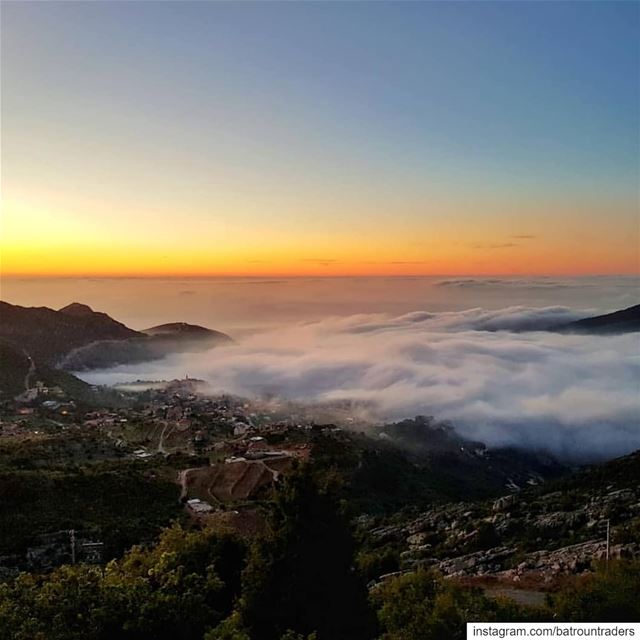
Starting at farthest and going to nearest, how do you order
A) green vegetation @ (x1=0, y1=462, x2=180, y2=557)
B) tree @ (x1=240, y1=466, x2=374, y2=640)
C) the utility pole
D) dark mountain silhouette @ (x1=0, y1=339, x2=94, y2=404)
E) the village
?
1. dark mountain silhouette @ (x1=0, y1=339, x2=94, y2=404)
2. the village
3. green vegetation @ (x1=0, y1=462, x2=180, y2=557)
4. the utility pole
5. tree @ (x1=240, y1=466, x2=374, y2=640)

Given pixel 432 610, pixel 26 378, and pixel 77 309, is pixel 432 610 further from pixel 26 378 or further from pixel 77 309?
pixel 77 309

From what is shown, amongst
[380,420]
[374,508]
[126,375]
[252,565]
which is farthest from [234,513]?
[126,375]

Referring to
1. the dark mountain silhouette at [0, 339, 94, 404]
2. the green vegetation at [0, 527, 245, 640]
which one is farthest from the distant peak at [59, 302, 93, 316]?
the green vegetation at [0, 527, 245, 640]

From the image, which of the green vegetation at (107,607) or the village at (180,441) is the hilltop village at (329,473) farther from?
the green vegetation at (107,607)

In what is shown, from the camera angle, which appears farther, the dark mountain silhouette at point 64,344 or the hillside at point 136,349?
the hillside at point 136,349

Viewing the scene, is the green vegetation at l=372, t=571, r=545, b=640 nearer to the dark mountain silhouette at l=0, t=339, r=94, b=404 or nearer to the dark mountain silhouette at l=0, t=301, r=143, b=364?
the dark mountain silhouette at l=0, t=339, r=94, b=404

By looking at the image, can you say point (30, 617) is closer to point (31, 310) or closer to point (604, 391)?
point (31, 310)

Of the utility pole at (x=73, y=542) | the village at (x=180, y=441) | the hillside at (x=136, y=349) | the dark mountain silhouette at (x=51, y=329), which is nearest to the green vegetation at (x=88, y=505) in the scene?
the utility pole at (x=73, y=542)
